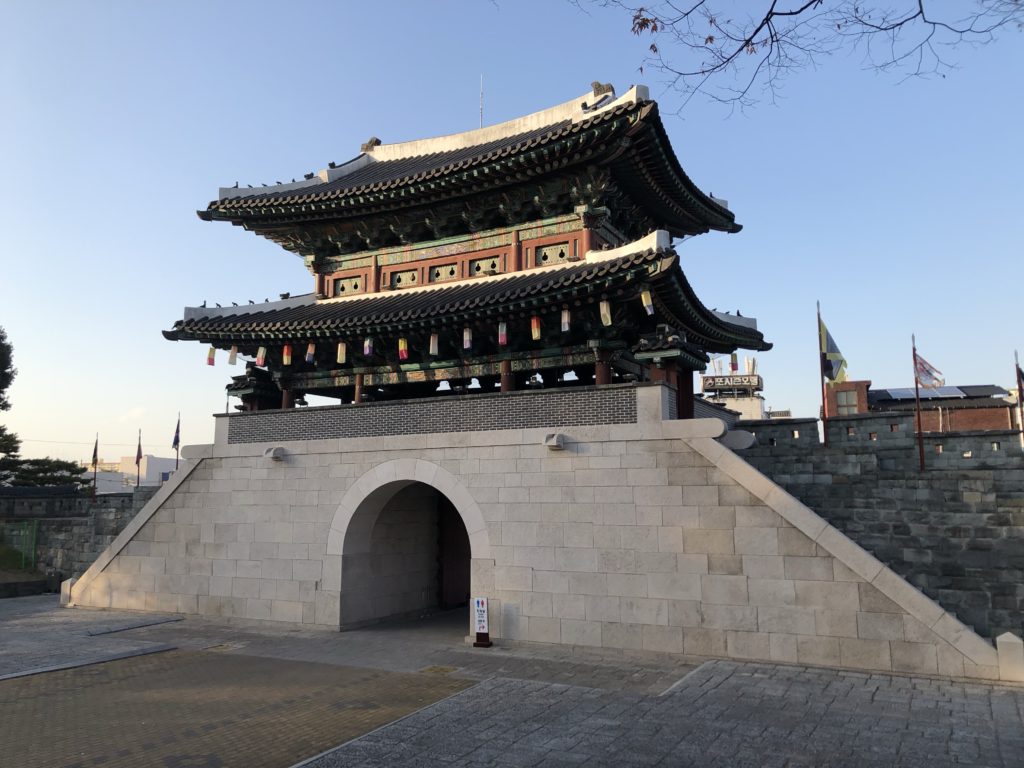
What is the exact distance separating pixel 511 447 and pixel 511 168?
20.2ft

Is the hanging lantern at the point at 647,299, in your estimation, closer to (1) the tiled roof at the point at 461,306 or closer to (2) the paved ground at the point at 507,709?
(1) the tiled roof at the point at 461,306

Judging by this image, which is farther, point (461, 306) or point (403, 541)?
point (403, 541)

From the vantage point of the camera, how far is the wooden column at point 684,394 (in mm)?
14734

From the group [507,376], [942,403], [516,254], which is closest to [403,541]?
[507,376]

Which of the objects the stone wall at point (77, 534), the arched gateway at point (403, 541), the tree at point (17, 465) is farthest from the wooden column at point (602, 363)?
the tree at point (17, 465)

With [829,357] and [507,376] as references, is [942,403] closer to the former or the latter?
[829,357]

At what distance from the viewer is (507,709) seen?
8977mm

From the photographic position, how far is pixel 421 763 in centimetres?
709

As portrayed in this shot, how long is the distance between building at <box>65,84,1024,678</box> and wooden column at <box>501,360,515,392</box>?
0.52 feet

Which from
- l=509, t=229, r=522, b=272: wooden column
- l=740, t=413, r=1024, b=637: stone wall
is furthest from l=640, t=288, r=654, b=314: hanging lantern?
l=509, t=229, r=522, b=272: wooden column

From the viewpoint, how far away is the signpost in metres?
12.9

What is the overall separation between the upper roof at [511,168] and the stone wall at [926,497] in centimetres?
619

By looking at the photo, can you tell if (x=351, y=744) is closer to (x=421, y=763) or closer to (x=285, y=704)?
(x=421, y=763)

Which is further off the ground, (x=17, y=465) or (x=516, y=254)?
(x=516, y=254)
